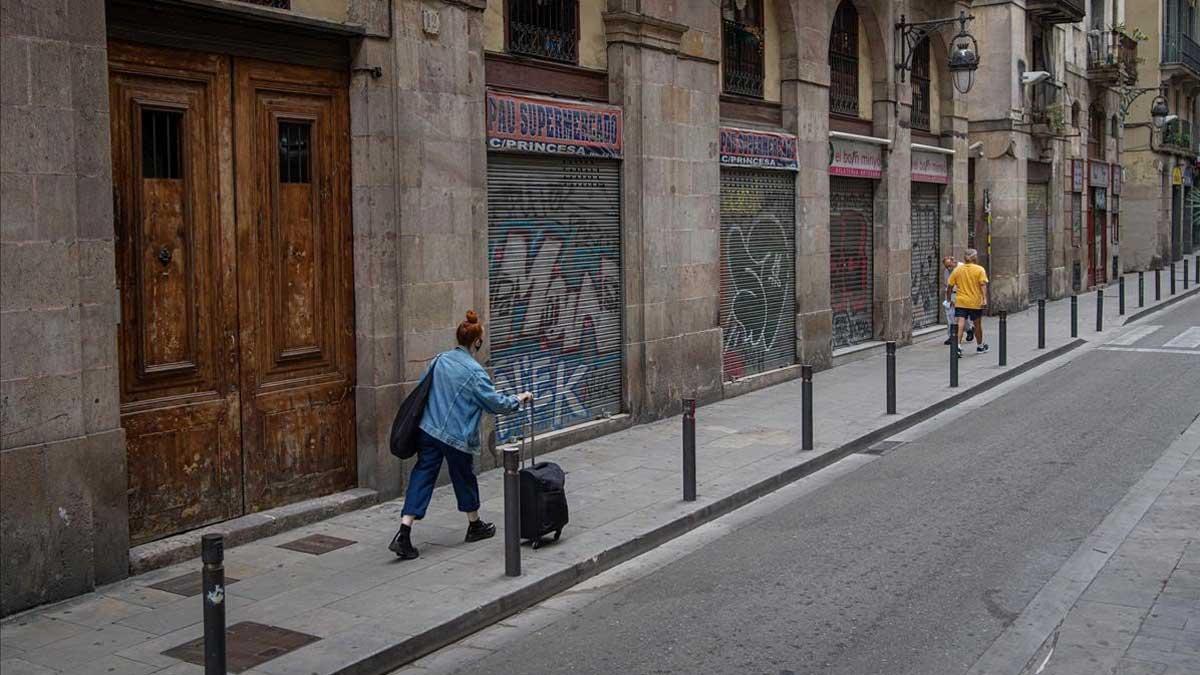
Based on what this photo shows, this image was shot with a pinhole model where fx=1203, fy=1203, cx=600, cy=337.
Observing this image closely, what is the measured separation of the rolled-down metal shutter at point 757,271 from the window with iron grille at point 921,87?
6.63m

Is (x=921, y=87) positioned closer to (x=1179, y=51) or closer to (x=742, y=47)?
(x=742, y=47)

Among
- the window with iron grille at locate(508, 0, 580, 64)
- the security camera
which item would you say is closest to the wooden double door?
the window with iron grille at locate(508, 0, 580, 64)

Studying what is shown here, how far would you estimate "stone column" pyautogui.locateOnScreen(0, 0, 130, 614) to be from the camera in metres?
7.36

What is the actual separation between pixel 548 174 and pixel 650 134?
5.95 feet

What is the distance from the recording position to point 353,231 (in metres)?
10.3

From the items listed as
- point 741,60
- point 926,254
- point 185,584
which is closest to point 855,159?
point 741,60

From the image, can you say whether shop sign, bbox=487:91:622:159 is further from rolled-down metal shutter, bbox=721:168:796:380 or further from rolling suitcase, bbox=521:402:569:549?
rolling suitcase, bbox=521:402:569:549

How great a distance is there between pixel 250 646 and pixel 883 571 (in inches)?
163

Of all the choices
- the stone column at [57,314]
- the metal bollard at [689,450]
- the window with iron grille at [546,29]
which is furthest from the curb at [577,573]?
the window with iron grille at [546,29]

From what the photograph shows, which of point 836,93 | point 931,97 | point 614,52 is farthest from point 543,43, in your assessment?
point 931,97

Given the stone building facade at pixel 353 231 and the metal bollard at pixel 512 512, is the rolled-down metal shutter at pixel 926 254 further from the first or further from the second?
the metal bollard at pixel 512 512

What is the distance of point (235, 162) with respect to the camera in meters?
9.17

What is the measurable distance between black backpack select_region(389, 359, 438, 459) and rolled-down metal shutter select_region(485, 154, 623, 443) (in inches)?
135

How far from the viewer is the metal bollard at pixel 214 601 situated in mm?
5473
